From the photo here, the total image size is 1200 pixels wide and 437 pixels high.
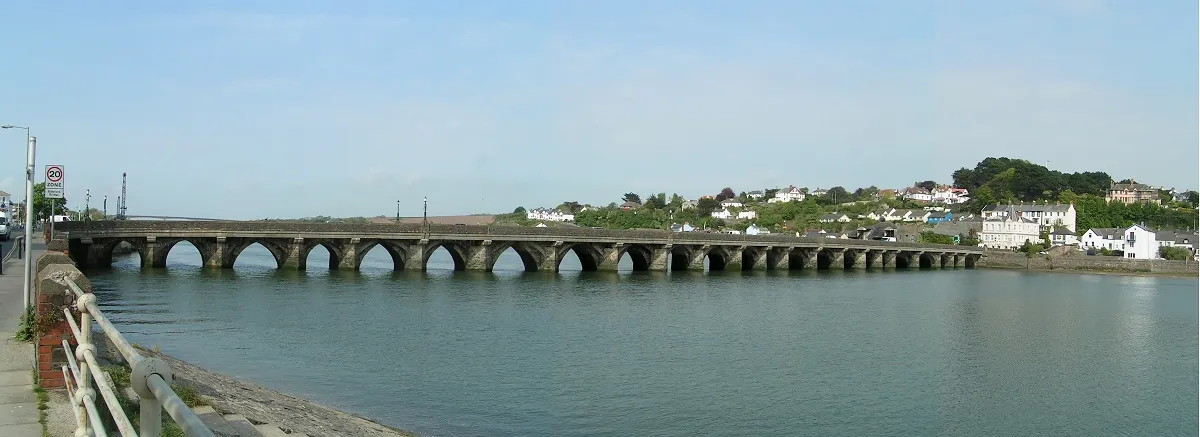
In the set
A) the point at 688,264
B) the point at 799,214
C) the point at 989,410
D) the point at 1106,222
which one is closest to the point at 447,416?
the point at 989,410

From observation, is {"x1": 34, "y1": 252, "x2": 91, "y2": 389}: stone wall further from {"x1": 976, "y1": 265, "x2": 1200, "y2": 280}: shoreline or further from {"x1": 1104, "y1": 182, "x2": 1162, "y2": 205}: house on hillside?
{"x1": 1104, "y1": 182, "x2": 1162, "y2": 205}: house on hillside

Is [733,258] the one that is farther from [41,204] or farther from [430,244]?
[41,204]

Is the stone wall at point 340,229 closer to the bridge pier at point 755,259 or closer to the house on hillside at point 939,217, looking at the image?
the bridge pier at point 755,259

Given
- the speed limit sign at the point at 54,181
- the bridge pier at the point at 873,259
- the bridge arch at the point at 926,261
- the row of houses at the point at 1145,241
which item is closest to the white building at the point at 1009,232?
the row of houses at the point at 1145,241

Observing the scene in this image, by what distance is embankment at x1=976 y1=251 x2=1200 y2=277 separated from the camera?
108312mm

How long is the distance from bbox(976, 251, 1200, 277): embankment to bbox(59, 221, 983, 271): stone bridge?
3346 cm

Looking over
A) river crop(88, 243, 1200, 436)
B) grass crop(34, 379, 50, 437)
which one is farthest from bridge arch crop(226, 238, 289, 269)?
grass crop(34, 379, 50, 437)

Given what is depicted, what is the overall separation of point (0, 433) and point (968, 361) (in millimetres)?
33763

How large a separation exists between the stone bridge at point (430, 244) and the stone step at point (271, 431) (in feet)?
149

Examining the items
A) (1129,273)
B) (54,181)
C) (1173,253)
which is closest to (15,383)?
(54,181)

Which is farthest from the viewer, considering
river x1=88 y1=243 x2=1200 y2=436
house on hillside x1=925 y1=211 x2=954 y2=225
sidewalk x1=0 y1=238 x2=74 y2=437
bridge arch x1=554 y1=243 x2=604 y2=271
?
house on hillside x1=925 y1=211 x2=954 y2=225

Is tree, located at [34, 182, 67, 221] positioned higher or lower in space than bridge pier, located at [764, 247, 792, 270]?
higher

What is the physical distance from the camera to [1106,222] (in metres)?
156

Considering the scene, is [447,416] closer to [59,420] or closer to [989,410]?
[59,420]
